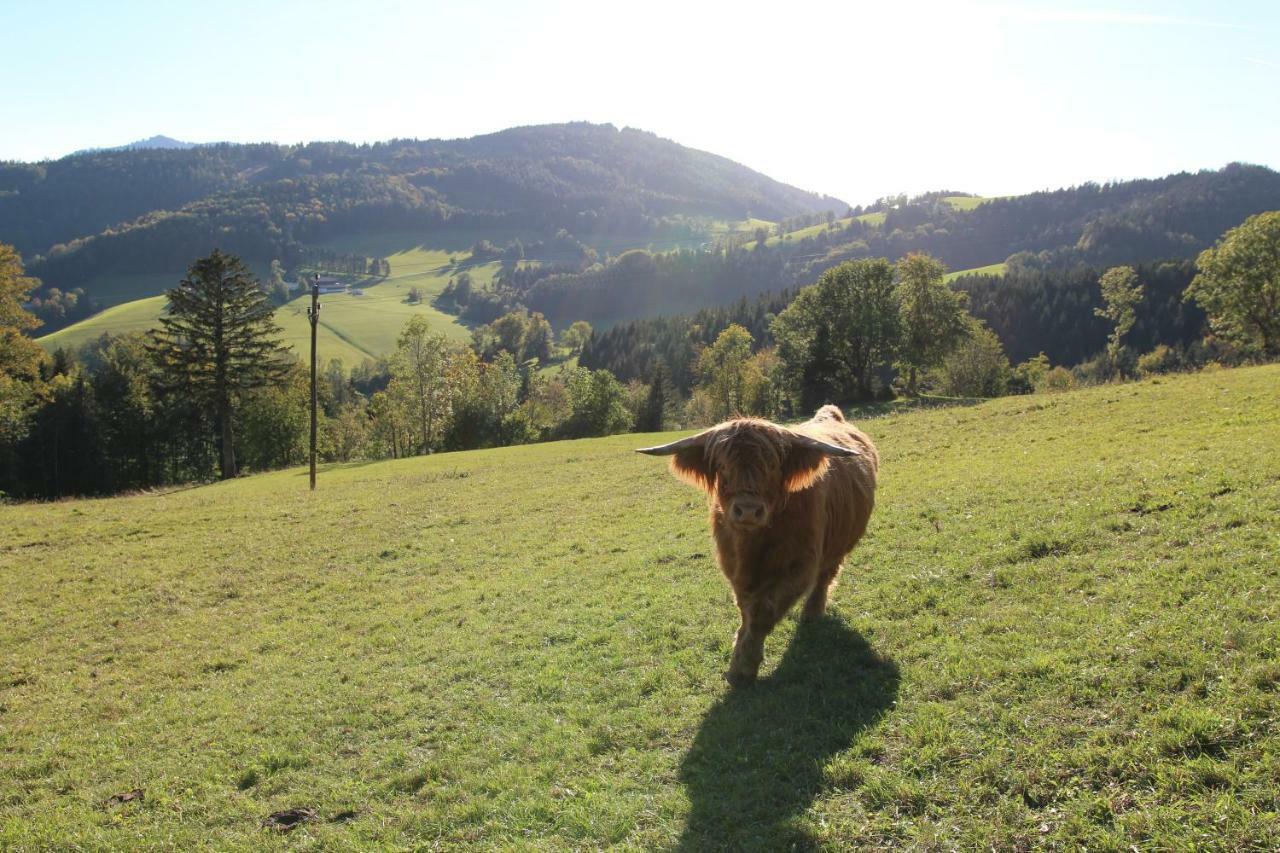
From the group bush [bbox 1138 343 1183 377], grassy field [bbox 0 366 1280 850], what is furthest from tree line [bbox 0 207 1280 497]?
grassy field [bbox 0 366 1280 850]

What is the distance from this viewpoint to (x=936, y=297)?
200 ft

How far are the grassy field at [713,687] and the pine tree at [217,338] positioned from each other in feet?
133

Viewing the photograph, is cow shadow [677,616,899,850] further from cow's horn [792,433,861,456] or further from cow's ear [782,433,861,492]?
cow's horn [792,433,861,456]

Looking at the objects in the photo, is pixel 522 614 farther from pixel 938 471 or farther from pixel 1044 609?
pixel 938 471

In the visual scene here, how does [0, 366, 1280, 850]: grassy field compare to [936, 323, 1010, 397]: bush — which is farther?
[936, 323, 1010, 397]: bush

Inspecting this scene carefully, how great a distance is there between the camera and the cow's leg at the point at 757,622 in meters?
7.53

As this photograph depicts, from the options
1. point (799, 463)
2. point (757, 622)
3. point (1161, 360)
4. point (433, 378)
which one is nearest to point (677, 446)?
point (799, 463)

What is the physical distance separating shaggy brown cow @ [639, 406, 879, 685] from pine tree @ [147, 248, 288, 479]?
183ft

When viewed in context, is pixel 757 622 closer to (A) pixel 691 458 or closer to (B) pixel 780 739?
(B) pixel 780 739

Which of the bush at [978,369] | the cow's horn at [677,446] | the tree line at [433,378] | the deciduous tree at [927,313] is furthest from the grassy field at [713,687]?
the bush at [978,369]

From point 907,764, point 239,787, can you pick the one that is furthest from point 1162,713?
point 239,787

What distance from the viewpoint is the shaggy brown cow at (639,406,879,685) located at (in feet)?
24.0

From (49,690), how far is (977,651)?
50.0 ft

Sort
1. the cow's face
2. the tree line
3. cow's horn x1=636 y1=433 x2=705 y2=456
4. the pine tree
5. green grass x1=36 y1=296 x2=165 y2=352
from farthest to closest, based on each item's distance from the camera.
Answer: green grass x1=36 y1=296 x2=165 y2=352 → the pine tree → the tree line → cow's horn x1=636 y1=433 x2=705 y2=456 → the cow's face
